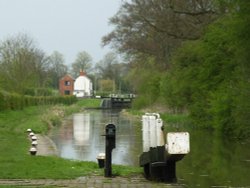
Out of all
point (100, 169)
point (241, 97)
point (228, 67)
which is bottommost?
point (100, 169)

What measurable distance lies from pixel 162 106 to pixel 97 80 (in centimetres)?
7128

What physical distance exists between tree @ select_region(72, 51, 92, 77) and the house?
1.81m

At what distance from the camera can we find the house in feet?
404

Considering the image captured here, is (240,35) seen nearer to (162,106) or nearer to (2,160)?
(2,160)

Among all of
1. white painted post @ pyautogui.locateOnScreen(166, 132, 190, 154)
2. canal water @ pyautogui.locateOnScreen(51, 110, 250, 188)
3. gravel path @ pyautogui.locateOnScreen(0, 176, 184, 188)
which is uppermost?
white painted post @ pyautogui.locateOnScreen(166, 132, 190, 154)

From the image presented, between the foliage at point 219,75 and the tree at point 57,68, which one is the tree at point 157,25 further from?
the tree at point 57,68

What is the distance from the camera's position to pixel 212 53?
29906 mm

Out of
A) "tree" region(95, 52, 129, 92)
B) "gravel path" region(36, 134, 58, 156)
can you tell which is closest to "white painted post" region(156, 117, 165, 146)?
"gravel path" region(36, 134, 58, 156)

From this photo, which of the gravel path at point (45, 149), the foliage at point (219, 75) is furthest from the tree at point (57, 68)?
the gravel path at point (45, 149)

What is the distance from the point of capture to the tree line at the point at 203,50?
24.3 metres

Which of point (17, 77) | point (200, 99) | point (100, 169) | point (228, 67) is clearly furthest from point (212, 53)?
point (17, 77)

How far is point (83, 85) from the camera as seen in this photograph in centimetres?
12519

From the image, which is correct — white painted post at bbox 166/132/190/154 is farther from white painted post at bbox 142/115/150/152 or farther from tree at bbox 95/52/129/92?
tree at bbox 95/52/129/92

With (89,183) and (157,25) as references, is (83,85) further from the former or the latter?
(89,183)
